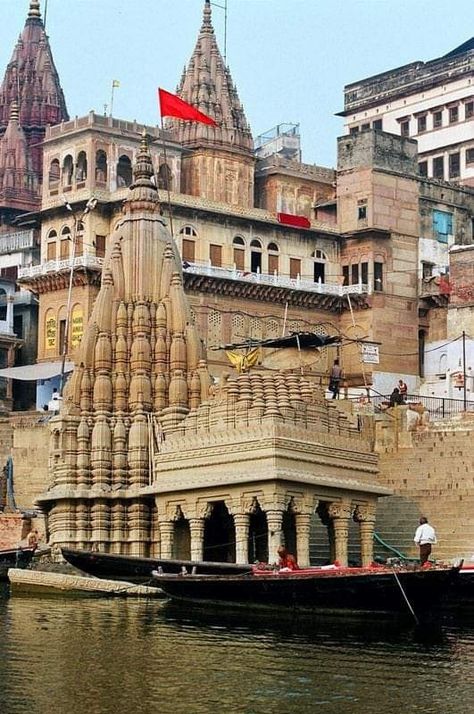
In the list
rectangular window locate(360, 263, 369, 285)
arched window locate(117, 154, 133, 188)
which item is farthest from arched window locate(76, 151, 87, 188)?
rectangular window locate(360, 263, 369, 285)

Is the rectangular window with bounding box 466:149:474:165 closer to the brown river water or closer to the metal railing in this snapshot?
the metal railing

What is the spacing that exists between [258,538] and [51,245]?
2283cm

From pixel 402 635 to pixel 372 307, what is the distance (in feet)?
103

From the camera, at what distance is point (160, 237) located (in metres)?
40.2

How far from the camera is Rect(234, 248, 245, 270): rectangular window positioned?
56.8 metres

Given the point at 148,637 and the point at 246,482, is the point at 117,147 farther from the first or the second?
the point at 148,637

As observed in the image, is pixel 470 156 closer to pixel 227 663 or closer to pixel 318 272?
pixel 318 272

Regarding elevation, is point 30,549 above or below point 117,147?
below

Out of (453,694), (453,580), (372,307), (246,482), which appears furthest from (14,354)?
(453,694)

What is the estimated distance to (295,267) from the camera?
5853 cm

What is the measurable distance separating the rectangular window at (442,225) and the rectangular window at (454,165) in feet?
29.5

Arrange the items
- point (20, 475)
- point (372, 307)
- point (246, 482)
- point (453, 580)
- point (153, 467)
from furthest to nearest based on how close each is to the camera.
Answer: point (372, 307) < point (20, 475) < point (153, 467) < point (246, 482) < point (453, 580)

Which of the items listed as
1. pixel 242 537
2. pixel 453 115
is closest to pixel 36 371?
pixel 242 537

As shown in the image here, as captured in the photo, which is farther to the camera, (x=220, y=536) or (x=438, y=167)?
(x=438, y=167)
